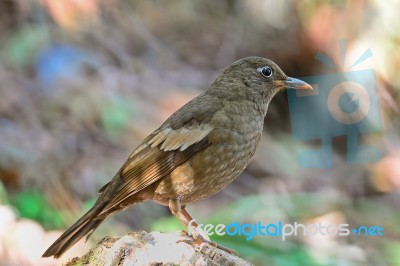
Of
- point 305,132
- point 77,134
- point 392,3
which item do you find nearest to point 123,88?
point 77,134

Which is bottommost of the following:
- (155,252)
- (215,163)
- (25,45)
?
(155,252)

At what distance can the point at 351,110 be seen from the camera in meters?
4.03

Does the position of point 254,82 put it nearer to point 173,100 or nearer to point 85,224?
point 85,224

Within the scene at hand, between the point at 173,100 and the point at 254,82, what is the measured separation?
1.31 m

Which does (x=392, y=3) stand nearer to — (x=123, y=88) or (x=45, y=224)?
(x=123, y=88)

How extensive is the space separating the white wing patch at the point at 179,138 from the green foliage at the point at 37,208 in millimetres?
1310

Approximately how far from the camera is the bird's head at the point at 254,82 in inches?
115

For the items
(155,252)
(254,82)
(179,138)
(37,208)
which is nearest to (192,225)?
(155,252)

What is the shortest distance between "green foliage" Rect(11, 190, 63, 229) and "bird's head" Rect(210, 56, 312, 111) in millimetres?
1471

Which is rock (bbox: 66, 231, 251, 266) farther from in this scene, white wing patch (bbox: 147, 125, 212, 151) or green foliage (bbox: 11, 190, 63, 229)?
green foliage (bbox: 11, 190, 63, 229)

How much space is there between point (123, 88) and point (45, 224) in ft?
3.37

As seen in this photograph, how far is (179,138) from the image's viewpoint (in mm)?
2766

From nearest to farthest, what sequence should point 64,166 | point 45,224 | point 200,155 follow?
1. point 200,155
2. point 45,224
3. point 64,166

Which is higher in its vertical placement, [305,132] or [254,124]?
[305,132]
